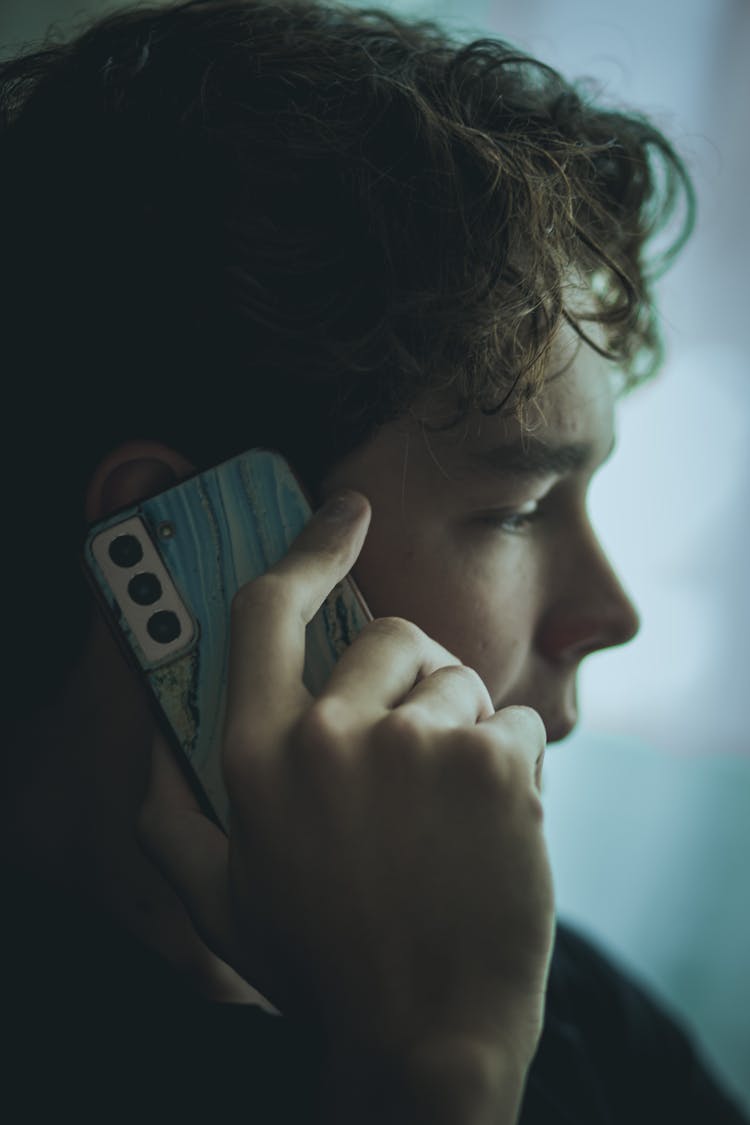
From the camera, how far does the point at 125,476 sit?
66 cm

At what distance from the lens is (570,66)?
1.21 m

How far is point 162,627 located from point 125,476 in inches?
5.7

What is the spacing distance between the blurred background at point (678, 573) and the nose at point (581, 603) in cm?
62

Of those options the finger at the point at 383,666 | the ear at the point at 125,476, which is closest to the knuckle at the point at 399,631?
the finger at the point at 383,666

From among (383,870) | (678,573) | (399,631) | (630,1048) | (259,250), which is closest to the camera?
(383,870)

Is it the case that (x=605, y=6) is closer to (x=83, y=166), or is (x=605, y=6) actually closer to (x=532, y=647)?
(x=83, y=166)

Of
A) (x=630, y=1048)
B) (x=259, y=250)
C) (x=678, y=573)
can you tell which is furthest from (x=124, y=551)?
(x=678, y=573)

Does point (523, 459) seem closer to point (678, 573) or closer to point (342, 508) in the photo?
point (342, 508)

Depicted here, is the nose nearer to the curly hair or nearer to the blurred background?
the curly hair

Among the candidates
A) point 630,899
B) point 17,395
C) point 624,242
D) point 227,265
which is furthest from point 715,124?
point 630,899

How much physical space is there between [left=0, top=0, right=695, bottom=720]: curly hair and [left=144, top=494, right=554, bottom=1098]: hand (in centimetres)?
30

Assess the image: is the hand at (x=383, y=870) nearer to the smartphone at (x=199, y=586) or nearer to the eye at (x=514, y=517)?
the smartphone at (x=199, y=586)

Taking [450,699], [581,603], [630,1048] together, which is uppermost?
[450,699]

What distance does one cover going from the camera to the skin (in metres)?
0.69
